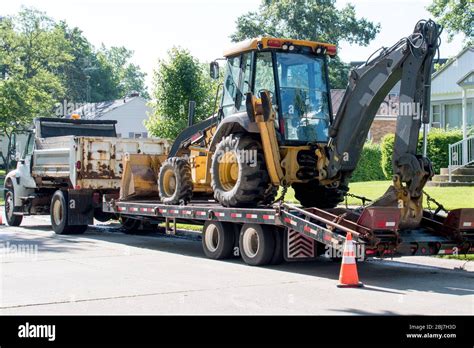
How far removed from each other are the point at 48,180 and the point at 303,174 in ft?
31.4

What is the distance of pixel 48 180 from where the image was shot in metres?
21.0

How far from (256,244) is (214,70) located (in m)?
3.51

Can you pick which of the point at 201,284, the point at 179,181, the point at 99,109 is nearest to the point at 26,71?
the point at 99,109

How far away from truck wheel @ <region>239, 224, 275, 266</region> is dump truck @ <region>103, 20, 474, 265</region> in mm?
19

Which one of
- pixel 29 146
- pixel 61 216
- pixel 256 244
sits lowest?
pixel 256 244

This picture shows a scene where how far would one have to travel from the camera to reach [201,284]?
11.2 m

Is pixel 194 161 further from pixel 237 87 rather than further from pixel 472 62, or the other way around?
pixel 472 62

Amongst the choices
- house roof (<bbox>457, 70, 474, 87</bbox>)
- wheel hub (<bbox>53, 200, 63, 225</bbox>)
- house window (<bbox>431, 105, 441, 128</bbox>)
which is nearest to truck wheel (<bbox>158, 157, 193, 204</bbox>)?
wheel hub (<bbox>53, 200, 63, 225</bbox>)

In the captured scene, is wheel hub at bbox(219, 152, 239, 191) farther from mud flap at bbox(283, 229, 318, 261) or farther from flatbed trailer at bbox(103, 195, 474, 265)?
mud flap at bbox(283, 229, 318, 261)

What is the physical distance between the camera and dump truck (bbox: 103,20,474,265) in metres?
11.7

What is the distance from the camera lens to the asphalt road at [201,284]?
932cm

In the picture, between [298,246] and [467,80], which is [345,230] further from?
[467,80]

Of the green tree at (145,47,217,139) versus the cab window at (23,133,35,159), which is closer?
the cab window at (23,133,35,159)
